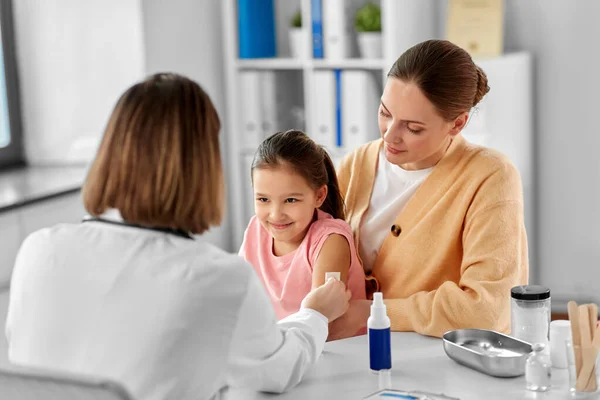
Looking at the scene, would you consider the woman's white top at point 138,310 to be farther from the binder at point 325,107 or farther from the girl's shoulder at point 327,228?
the binder at point 325,107

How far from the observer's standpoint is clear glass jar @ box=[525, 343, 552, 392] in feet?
5.31

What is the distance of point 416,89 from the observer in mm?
1958

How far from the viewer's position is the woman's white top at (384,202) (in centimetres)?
212

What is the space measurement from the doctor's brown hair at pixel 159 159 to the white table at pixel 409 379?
43cm

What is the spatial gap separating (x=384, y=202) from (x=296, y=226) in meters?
0.25

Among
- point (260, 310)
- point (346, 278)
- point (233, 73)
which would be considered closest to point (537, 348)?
point (346, 278)

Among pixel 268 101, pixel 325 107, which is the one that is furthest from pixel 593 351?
pixel 268 101

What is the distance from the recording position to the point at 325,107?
409 cm

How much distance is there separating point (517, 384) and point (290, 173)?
2.23 ft

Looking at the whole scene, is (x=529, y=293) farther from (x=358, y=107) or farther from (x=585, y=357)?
(x=358, y=107)

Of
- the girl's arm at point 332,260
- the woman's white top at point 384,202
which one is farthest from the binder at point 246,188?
the girl's arm at point 332,260

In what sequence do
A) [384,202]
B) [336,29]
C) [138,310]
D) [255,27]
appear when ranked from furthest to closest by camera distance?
[255,27] → [336,29] → [384,202] → [138,310]

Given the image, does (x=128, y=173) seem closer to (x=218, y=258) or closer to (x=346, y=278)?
(x=218, y=258)

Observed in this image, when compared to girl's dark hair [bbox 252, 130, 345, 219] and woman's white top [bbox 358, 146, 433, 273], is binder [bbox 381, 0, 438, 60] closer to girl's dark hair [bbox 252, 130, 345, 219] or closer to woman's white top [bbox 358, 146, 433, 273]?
woman's white top [bbox 358, 146, 433, 273]
